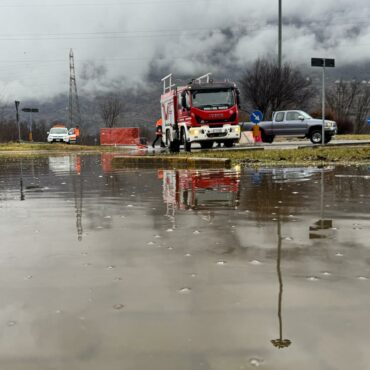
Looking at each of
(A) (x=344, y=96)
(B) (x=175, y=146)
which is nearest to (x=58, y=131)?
(B) (x=175, y=146)

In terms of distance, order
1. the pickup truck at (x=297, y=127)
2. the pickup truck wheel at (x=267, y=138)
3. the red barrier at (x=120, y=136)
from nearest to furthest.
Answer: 1. the pickup truck at (x=297, y=127)
2. the pickup truck wheel at (x=267, y=138)
3. the red barrier at (x=120, y=136)

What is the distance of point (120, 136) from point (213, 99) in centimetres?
3194

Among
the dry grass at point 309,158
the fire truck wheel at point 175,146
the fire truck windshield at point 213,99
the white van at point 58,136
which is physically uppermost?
the fire truck windshield at point 213,99

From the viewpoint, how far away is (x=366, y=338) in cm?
251

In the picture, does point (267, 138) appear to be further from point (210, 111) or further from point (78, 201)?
point (78, 201)

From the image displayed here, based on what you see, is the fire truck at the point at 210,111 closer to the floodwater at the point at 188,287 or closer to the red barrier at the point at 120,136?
the floodwater at the point at 188,287

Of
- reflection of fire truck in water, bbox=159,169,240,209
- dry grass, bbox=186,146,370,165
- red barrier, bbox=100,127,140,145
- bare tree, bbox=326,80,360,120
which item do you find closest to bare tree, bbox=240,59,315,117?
red barrier, bbox=100,127,140,145

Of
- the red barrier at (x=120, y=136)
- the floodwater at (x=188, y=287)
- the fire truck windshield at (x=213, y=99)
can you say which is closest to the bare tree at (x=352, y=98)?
the red barrier at (x=120, y=136)

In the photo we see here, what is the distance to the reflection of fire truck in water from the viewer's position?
7094 mm

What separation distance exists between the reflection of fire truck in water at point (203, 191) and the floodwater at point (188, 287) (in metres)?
0.29

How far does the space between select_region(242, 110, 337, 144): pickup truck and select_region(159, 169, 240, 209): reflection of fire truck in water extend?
17614 mm

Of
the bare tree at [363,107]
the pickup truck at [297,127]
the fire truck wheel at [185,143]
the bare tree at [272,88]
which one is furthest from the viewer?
the bare tree at [363,107]

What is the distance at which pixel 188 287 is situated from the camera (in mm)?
3369

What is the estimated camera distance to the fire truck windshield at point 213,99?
2186cm
